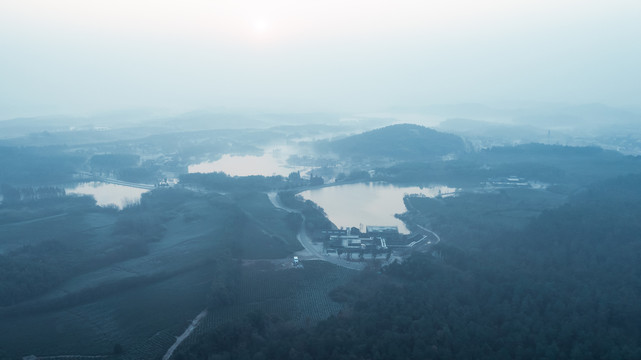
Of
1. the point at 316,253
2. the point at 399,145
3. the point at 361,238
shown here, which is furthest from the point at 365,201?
the point at 399,145

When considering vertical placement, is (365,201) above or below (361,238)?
above

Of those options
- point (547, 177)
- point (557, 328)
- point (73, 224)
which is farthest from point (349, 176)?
point (557, 328)

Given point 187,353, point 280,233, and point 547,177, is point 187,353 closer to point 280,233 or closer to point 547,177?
point 280,233

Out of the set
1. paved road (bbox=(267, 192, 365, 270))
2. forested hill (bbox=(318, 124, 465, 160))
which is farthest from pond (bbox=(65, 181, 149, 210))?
forested hill (bbox=(318, 124, 465, 160))

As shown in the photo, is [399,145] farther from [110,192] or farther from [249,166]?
[110,192]

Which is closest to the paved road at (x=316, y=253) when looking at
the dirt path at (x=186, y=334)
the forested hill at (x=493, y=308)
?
the forested hill at (x=493, y=308)

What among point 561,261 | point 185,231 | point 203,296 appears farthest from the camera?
point 185,231

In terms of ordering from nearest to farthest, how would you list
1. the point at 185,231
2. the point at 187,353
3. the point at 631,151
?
the point at 187,353, the point at 185,231, the point at 631,151
